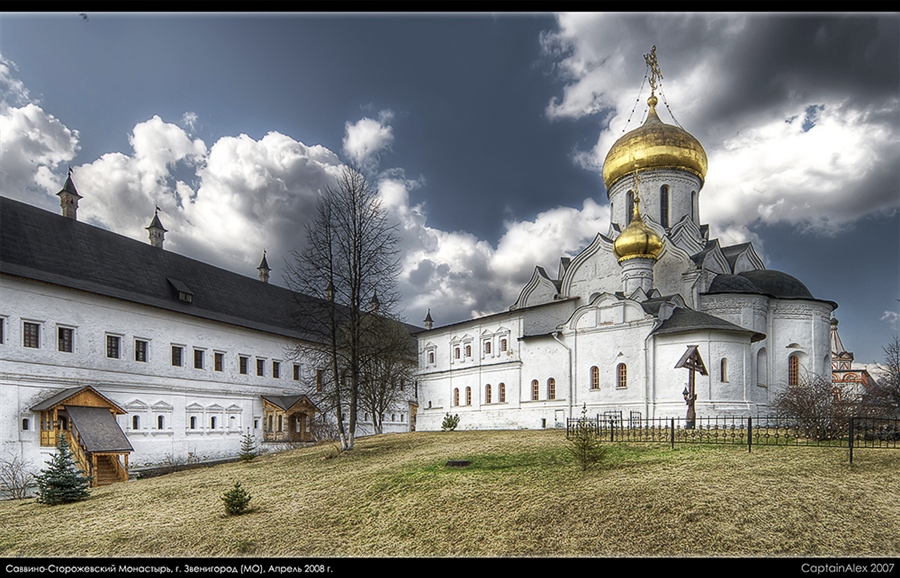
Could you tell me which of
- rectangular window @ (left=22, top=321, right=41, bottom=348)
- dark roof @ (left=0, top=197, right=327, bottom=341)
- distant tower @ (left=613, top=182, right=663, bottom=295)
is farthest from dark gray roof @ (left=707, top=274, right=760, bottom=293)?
rectangular window @ (left=22, top=321, right=41, bottom=348)

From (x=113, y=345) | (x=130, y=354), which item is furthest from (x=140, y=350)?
(x=113, y=345)

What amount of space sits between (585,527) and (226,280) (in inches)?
1205

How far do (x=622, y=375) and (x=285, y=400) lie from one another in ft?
60.7

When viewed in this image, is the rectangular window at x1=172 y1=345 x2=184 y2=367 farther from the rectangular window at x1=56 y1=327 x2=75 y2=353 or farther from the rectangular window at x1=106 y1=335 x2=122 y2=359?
the rectangular window at x1=56 y1=327 x2=75 y2=353

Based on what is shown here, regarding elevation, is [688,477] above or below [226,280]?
below

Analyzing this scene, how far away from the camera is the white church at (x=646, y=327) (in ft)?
76.6

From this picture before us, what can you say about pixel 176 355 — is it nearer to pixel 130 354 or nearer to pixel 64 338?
pixel 130 354

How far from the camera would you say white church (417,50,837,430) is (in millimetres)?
23359

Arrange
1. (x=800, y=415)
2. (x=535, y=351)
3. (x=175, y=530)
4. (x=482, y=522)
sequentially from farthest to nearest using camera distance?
1. (x=535, y=351)
2. (x=800, y=415)
3. (x=175, y=530)
4. (x=482, y=522)

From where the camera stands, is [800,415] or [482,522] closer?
[482,522]
